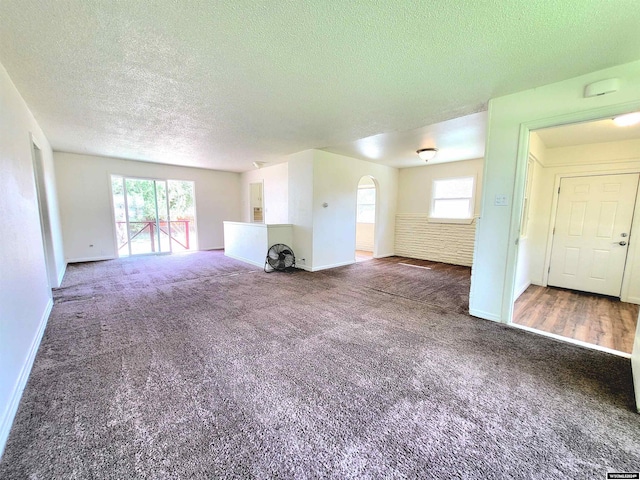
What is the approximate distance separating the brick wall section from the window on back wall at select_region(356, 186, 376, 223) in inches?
36.4

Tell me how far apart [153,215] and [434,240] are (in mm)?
7239

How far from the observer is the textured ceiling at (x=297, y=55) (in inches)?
61.6

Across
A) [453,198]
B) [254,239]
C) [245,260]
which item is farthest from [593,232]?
[245,260]

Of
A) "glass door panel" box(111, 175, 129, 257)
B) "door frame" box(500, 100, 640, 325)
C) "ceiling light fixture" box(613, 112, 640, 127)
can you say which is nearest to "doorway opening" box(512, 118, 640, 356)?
"ceiling light fixture" box(613, 112, 640, 127)

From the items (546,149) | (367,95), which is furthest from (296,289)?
(546,149)

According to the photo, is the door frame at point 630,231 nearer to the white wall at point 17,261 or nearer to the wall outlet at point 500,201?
the wall outlet at point 500,201

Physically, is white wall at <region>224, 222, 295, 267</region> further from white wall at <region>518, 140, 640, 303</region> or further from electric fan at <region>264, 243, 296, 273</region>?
white wall at <region>518, 140, 640, 303</region>

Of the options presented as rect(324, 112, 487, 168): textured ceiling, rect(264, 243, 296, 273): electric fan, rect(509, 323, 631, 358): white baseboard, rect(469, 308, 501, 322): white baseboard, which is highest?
rect(324, 112, 487, 168): textured ceiling

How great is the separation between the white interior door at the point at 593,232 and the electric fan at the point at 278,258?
459cm

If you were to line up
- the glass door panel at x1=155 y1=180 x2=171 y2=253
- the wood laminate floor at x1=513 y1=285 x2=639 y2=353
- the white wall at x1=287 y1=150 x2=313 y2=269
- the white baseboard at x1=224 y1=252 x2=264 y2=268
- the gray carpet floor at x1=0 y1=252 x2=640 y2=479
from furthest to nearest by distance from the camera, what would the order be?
the glass door panel at x1=155 y1=180 x2=171 y2=253 → the white baseboard at x1=224 y1=252 x2=264 y2=268 → the white wall at x1=287 y1=150 x2=313 y2=269 → the wood laminate floor at x1=513 y1=285 x2=639 y2=353 → the gray carpet floor at x1=0 y1=252 x2=640 y2=479

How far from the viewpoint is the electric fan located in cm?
523

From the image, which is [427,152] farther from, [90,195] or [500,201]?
[90,195]

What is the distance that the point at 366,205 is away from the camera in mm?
7965

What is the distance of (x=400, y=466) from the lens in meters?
1.25
